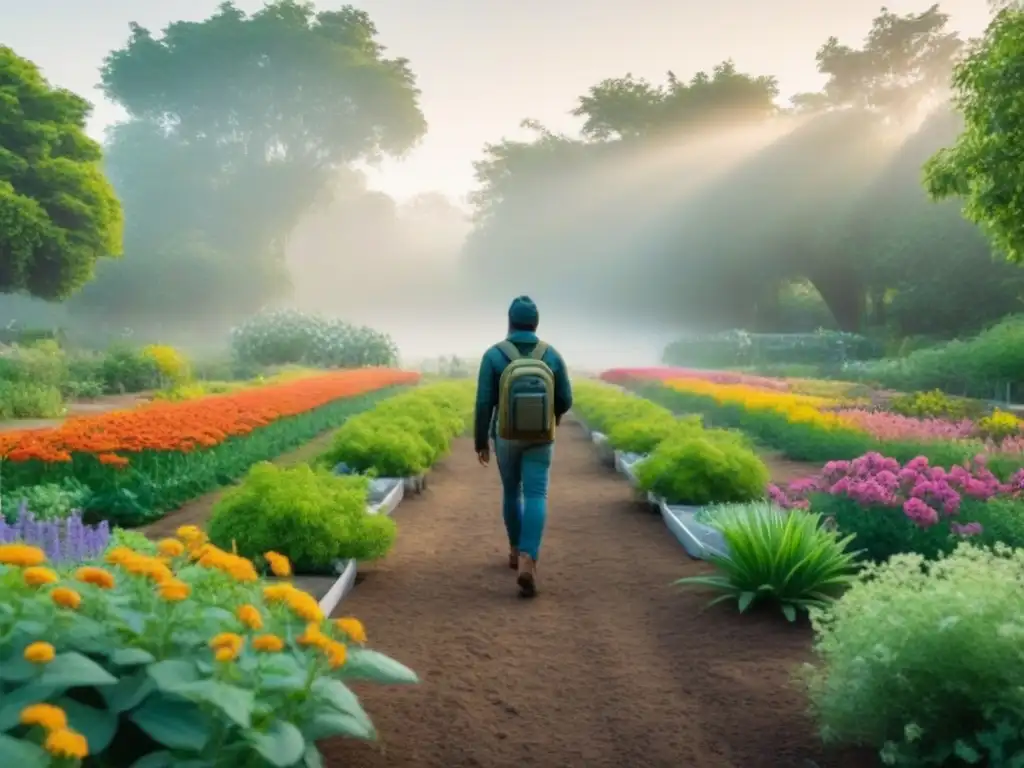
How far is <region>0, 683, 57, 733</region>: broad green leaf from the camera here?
2279mm

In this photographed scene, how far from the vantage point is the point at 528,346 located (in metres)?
6.42

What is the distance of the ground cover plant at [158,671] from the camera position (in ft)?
7.77

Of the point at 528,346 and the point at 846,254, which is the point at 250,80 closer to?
the point at 846,254

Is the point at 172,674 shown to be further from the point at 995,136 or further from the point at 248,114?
the point at 248,114

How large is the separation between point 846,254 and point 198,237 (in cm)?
3277

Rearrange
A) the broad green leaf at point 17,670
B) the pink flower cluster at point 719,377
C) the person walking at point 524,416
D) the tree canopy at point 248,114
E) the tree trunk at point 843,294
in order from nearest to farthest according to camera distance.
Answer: the broad green leaf at point 17,670
the person walking at point 524,416
the pink flower cluster at point 719,377
the tree trunk at point 843,294
the tree canopy at point 248,114

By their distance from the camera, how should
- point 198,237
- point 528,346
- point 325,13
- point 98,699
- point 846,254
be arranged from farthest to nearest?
point 325,13, point 198,237, point 846,254, point 528,346, point 98,699

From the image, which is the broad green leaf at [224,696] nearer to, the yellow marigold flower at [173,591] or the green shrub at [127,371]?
the yellow marigold flower at [173,591]

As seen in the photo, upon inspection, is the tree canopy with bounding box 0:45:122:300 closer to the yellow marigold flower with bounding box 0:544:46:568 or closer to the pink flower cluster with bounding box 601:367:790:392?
the pink flower cluster with bounding box 601:367:790:392

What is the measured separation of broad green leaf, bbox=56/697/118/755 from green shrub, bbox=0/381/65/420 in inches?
658

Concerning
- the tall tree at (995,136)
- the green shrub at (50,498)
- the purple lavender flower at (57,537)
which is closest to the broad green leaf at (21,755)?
the purple lavender flower at (57,537)

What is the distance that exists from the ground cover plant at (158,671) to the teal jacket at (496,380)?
3359mm

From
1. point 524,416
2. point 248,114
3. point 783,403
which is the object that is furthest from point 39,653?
point 248,114

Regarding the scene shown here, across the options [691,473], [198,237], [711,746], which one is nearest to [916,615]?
[711,746]
